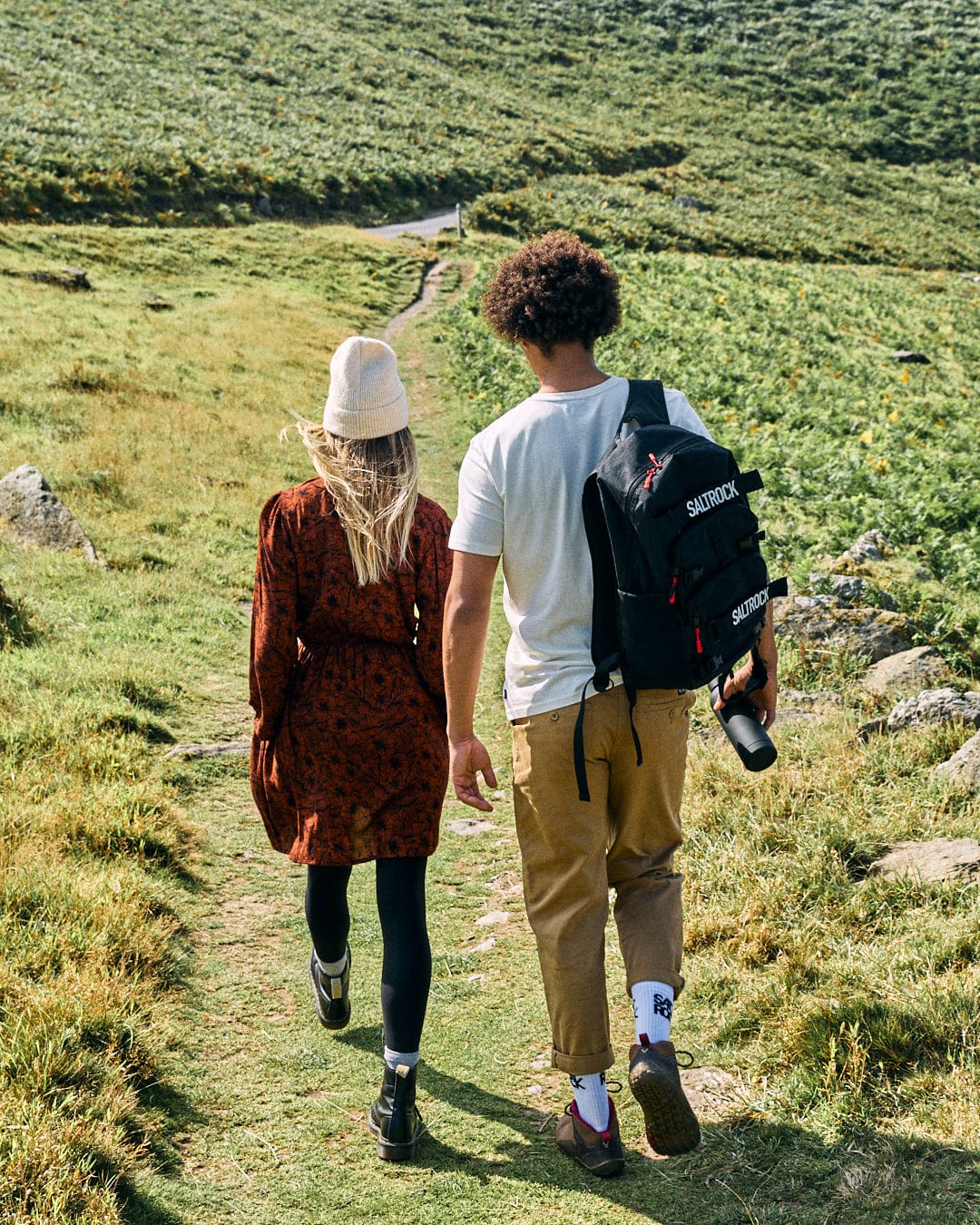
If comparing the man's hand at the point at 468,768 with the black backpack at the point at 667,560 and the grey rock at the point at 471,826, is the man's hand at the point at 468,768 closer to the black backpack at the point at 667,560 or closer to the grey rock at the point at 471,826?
Answer: the black backpack at the point at 667,560

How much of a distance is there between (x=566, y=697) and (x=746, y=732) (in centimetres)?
50

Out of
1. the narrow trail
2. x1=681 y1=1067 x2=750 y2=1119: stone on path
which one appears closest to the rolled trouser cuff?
x1=681 y1=1067 x2=750 y2=1119: stone on path

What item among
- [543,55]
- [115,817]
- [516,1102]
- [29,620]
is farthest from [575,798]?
[543,55]

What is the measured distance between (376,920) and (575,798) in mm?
2277

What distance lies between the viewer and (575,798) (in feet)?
10.2

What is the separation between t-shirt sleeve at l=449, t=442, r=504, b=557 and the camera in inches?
121

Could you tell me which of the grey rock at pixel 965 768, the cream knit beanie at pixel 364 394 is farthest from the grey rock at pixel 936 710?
the cream knit beanie at pixel 364 394

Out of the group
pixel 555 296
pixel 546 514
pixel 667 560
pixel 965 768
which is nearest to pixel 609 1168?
pixel 667 560

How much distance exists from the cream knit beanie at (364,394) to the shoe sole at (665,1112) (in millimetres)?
2033

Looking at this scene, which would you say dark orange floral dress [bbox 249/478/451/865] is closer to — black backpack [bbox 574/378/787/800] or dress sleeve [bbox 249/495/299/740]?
dress sleeve [bbox 249/495/299/740]

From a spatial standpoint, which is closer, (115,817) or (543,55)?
(115,817)

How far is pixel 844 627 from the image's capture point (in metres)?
7.13

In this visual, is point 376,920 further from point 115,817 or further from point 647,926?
point 647,926

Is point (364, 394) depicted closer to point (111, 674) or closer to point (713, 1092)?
point (713, 1092)
